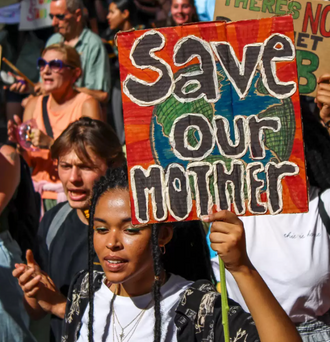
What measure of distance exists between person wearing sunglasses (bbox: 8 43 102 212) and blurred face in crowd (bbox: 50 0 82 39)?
88 cm

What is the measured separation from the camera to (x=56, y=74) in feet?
14.9

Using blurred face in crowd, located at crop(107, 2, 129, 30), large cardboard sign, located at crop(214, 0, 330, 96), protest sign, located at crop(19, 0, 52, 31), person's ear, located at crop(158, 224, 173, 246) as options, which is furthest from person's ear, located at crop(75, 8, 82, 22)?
person's ear, located at crop(158, 224, 173, 246)

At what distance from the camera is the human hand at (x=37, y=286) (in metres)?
2.48

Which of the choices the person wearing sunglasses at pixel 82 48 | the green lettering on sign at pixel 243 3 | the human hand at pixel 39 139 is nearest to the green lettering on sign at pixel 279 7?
the green lettering on sign at pixel 243 3

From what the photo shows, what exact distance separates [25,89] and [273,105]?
3.77 m

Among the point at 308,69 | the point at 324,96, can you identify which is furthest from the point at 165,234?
the point at 308,69

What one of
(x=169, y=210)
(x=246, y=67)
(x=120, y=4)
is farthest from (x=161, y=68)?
(x=120, y=4)

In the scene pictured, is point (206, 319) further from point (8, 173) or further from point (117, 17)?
point (117, 17)

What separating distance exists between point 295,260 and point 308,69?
904mm

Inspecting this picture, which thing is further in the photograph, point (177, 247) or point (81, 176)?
point (81, 176)

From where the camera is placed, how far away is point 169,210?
1954 mm

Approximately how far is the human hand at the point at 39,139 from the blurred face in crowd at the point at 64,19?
1435 millimetres

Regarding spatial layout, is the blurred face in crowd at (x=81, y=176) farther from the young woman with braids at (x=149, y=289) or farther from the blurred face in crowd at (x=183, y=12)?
the blurred face in crowd at (x=183, y=12)

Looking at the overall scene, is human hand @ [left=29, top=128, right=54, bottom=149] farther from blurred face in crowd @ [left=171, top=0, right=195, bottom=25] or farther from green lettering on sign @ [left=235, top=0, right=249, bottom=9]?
green lettering on sign @ [left=235, top=0, right=249, bottom=9]
